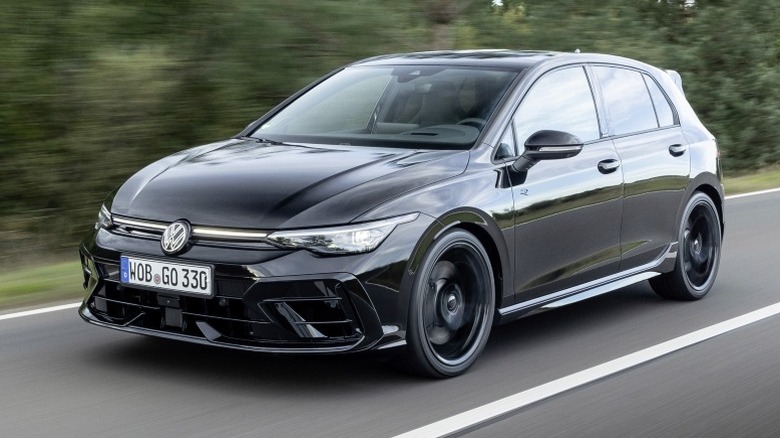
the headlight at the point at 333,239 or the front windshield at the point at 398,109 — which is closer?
the headlight at the point at 333,239

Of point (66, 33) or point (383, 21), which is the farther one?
point (383, 21)

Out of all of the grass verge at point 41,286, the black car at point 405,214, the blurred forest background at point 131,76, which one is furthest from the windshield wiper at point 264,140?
the blurred forest background at point 131,76

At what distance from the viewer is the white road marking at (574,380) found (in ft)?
16.8

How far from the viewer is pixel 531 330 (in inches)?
282

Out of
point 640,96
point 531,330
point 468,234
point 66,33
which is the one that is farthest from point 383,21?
point 468,234

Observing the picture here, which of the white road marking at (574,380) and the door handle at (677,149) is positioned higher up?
the door handle at (677,149)

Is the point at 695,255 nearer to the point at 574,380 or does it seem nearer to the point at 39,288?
the point at 574,380

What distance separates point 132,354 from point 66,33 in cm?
652

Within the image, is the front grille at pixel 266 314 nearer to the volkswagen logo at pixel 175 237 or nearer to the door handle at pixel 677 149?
the volkswagen logo at pixel 175 237

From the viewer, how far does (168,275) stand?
5516mm

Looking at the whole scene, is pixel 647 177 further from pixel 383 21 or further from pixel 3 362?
pixel 383 21

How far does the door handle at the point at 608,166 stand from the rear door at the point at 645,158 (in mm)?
109

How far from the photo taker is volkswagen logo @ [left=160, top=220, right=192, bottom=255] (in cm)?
550

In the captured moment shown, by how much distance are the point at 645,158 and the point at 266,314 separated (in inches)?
119
